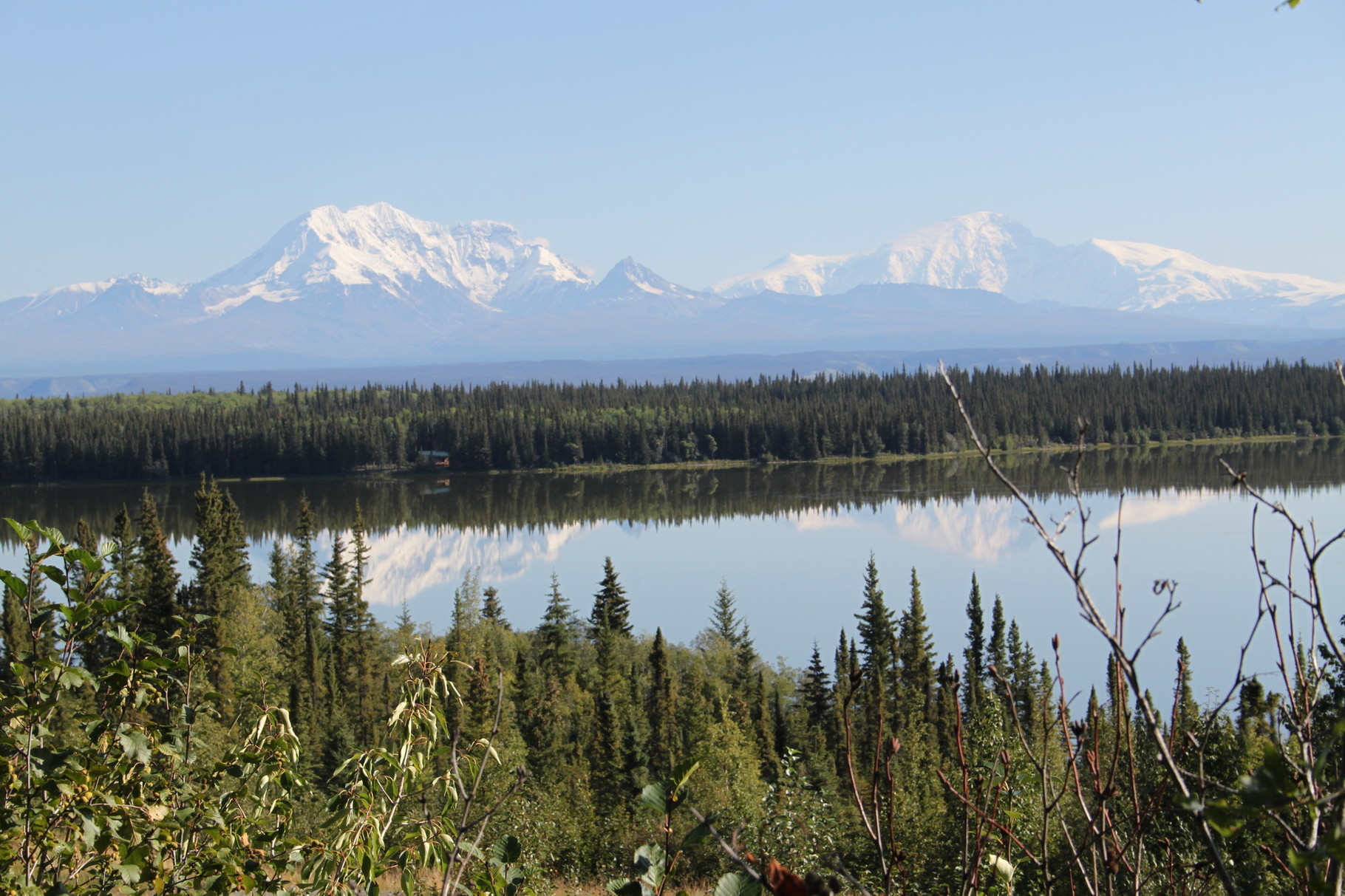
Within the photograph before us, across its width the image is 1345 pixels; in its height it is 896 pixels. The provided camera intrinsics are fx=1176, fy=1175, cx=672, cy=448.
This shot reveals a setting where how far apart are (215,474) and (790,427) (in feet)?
196

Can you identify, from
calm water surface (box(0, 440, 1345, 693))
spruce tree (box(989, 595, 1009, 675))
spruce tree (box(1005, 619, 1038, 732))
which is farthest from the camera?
calm water surface (box(0, 440, 1345, 693))

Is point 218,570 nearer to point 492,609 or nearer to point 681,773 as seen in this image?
point 492,609

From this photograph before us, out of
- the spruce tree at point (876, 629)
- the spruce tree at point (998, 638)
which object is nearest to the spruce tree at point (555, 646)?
the spruce tree at point (876, 629)

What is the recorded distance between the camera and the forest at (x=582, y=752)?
2711mm

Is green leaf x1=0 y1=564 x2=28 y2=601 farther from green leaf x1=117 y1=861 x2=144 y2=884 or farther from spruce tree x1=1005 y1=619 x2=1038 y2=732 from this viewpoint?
spruce tree x1=1005 y1=619 x2=1038 y2=732

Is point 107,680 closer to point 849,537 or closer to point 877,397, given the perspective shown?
point 849,537

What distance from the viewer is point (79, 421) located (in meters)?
123

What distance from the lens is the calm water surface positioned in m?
52.7

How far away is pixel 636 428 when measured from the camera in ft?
416

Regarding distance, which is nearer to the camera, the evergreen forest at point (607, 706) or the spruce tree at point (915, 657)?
the evergreen forest at point (607, 706)

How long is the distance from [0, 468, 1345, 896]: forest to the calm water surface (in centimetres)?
222

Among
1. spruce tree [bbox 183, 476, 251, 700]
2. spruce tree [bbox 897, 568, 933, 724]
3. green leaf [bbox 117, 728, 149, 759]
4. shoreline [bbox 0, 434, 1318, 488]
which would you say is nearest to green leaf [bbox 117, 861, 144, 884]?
green leaf [bbox 117, 728, 149, 759]

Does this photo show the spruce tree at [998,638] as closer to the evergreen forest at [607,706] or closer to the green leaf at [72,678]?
the evergreen forest at [607,706]

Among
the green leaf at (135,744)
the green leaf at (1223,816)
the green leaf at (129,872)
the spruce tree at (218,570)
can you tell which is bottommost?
the spruce tree at (218,570)
